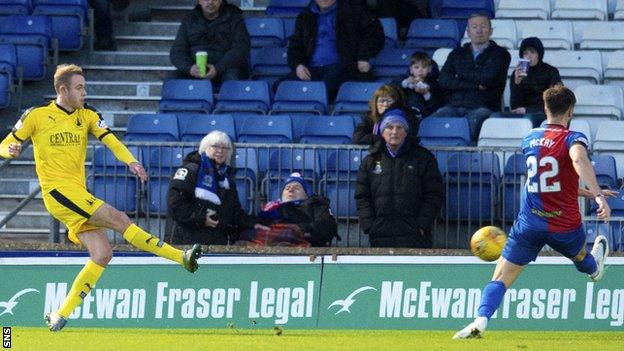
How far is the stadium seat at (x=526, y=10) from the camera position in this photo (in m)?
19.1

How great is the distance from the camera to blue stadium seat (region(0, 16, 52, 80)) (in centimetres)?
1833

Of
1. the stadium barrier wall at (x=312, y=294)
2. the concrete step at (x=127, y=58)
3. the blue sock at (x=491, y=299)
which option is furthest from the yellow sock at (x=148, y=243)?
the concrete step at (x=127, y=58)

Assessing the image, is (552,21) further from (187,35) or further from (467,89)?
(187,35)

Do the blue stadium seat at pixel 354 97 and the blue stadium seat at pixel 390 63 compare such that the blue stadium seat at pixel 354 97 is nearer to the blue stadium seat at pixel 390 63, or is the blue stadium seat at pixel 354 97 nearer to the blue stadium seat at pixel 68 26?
the blue stadium seat at pixel 390 63

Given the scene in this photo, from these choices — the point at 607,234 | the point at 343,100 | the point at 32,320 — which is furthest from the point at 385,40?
the point at 32,320

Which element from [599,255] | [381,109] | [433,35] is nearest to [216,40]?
[433,35]

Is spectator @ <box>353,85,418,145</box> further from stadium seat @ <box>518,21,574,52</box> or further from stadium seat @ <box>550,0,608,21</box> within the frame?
stadium seat @ <box>550,0,608,21</box>

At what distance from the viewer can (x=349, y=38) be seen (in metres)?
17.5

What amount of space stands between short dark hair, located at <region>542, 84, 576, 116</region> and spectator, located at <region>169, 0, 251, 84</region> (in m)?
6.81

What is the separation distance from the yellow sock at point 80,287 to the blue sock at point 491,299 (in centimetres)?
324

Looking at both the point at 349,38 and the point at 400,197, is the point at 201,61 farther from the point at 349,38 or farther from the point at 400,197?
the point at 400,197

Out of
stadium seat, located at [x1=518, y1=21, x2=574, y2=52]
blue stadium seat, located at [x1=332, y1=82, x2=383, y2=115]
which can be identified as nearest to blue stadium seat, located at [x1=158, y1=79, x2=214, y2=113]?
blue stadium seat, located at [x1=332, y1=82, x2=383, y2=115]

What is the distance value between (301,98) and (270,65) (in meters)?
1.27

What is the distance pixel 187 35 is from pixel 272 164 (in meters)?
2.89
